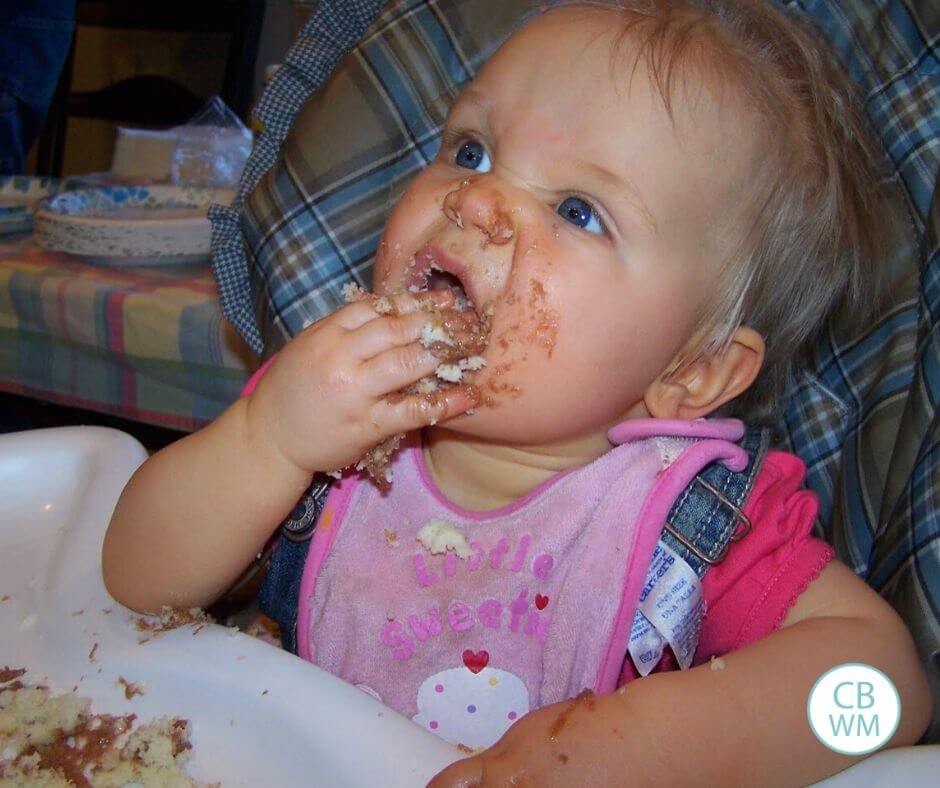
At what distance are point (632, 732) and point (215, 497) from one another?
0.37m

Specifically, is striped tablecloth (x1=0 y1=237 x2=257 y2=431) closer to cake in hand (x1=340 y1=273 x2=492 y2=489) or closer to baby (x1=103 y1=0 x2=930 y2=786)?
baby (x1=103 y1=0 x2=930 y2=786)

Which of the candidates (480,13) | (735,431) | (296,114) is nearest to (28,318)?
(296,114)

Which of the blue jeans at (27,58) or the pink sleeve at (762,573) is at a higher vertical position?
the pink sleeve at (762,573)

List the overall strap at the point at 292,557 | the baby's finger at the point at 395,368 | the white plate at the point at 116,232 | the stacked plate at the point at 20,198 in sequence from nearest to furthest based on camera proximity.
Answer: the baby's finger at the point at 395,368 < the overall strap at the point at 292,557 < the white plate at the point at 116,232 < the stacked plate at the point at 20,198

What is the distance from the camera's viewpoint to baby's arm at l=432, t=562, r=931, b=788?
0.61 meters

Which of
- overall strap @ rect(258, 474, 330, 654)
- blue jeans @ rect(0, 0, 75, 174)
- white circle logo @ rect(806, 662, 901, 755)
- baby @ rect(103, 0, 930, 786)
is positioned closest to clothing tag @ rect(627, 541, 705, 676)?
baby @ rect(103, 0, 930, 786)

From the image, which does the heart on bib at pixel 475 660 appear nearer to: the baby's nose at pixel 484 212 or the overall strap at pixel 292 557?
the overall strap at pixel 292 557

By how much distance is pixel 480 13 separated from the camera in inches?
40.3

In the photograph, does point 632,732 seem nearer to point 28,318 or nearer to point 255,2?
point 28,318

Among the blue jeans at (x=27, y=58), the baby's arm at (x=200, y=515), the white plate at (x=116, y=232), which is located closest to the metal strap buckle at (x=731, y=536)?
the baby's arm at (x=200, y=515)

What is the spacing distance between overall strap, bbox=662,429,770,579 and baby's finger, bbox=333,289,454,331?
30 cm

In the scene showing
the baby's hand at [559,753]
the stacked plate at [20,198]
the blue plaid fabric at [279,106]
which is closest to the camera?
the baby's hand at [559,753]

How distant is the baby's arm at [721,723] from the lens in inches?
23.9

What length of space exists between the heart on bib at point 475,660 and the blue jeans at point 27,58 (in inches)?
87.1
